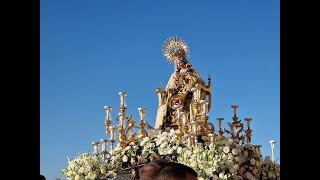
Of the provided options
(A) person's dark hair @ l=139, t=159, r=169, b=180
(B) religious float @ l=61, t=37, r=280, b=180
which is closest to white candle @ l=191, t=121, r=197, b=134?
(B) religious float @ l=61, t=37, r=280, b=180

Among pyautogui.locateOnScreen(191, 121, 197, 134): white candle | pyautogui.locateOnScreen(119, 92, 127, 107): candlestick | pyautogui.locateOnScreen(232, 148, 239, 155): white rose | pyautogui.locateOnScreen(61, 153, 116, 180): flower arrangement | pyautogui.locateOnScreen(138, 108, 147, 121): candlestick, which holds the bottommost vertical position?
pyautogui.locateOnScreen(61, 153, 116, 180): flower arrangement

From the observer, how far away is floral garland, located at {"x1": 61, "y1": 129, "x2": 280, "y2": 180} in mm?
6488

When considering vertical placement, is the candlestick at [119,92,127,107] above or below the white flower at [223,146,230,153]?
above

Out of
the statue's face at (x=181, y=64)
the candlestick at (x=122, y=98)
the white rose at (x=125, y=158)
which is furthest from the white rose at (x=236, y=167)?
the statue's face at (x=181, y=64)

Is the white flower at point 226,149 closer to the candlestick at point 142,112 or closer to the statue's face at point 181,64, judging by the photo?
the candlestick at point 142,112

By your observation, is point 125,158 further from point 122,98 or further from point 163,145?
point 122,98

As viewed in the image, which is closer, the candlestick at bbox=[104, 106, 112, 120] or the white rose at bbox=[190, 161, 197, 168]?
the white rose at bbox=[190, 161, 197, 168]

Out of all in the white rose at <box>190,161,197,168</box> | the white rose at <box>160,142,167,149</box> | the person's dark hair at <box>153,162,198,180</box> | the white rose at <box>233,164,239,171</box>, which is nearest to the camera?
the person's dark hair at <box>153,162,198,180</box>

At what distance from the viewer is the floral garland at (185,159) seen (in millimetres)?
6488

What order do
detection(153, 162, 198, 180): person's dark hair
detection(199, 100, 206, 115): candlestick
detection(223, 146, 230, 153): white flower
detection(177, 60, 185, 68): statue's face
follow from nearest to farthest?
detection(153, 162, 198, 180): person's dark hair → detection(223, 146, 230, 153): white flower → detection(199, 100, 206, 115): candlestick → detection(177, 60, 185, 68): statue's face

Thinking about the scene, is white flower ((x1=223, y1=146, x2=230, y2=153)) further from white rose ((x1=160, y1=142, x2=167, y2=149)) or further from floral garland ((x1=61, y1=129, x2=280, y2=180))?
white rose ((x1=160, y1=142, x2=167, y2=149))

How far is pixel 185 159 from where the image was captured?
6594 mm
